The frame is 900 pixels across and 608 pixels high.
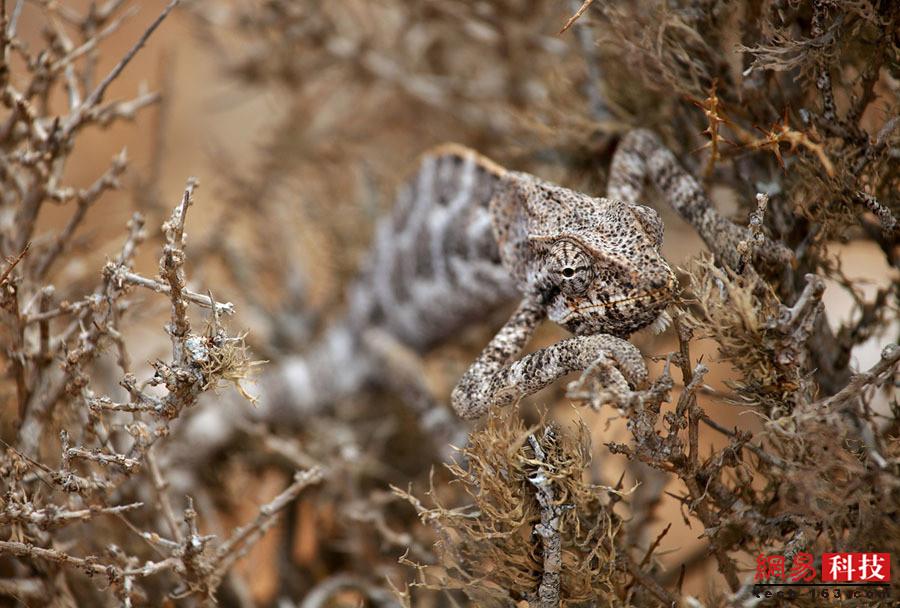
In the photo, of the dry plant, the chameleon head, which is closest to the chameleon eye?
the chameleon head

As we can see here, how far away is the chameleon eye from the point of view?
49.1 inches

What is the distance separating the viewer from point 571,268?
1.26 metres

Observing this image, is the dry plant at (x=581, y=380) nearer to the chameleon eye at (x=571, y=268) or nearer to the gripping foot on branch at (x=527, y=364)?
the gripping foot on branch at (x=527, y=364)

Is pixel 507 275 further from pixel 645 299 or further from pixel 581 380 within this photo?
pixel 581 380

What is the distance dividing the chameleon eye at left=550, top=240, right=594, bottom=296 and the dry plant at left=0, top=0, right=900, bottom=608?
164 millimetres

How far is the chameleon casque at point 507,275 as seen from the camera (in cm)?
121

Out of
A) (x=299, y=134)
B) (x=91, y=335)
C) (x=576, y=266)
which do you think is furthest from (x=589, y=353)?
(x=299, y=134)

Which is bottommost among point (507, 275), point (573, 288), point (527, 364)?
point (527, 364)

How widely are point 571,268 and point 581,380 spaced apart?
0.30 meters

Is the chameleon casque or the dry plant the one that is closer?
the dry plant

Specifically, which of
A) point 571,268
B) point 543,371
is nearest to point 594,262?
point 571,268

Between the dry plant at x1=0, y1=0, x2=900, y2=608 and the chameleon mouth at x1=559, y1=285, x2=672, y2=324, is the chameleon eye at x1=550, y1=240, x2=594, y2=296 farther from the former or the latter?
the dry plant at x1=0, y1=0, x2=900, y2=608

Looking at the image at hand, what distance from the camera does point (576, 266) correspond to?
1254 mm

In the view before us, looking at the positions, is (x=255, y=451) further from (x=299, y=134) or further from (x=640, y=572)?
(x=640, y=572)
